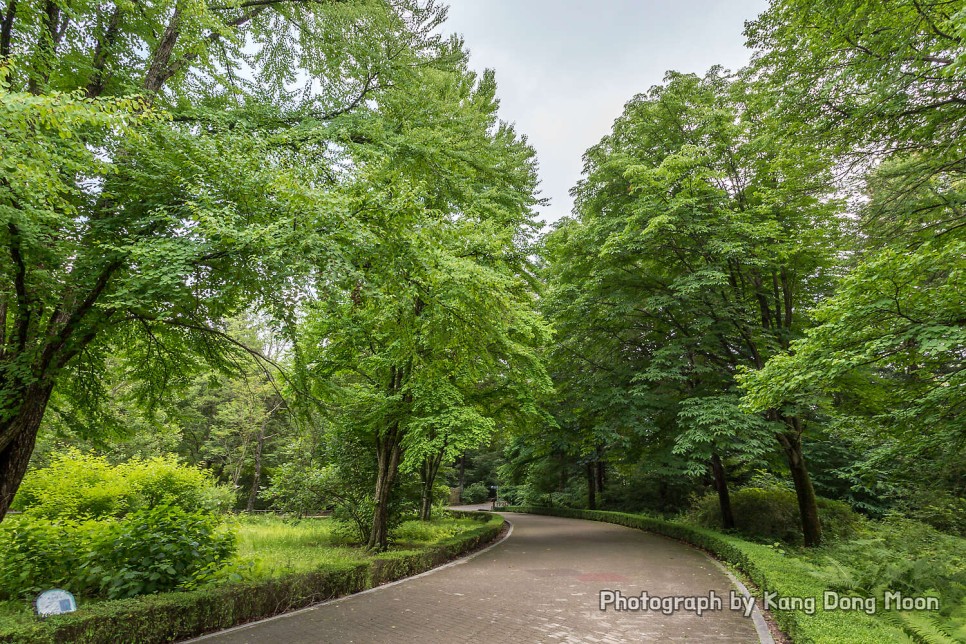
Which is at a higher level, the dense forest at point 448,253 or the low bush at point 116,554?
the dense forest at point 448,253

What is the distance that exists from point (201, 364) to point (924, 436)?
12.7m

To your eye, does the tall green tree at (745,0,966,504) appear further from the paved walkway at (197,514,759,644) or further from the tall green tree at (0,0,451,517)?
the tall green tree at (0,0,451,517)

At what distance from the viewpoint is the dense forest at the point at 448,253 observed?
198 inches

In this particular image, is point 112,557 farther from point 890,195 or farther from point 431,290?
point 890,195

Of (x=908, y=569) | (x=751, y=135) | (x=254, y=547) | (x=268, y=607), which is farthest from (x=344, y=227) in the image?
(x=751, y=135)

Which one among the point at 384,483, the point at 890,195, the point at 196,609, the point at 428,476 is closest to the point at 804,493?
the point at 890,195

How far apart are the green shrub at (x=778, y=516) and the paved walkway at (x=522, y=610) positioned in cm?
446

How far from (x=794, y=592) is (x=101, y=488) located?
1573cm

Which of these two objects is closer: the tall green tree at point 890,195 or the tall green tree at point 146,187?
the tall green tree at point 146,187

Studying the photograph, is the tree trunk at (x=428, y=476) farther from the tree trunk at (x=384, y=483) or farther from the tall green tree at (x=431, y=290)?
the tree trunk at (x=384, y=483)

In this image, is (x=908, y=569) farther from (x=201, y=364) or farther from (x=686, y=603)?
(x=201, y=364)

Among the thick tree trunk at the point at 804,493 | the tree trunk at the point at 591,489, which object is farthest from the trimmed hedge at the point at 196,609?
the tree trunk at the point at 591,489

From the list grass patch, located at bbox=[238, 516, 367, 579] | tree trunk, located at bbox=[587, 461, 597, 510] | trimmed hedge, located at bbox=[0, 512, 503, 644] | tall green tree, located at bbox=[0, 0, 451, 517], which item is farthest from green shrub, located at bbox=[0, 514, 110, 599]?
tree trunk, located at bbox=[587, 461, 597, 510]

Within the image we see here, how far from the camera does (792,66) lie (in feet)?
27.6
